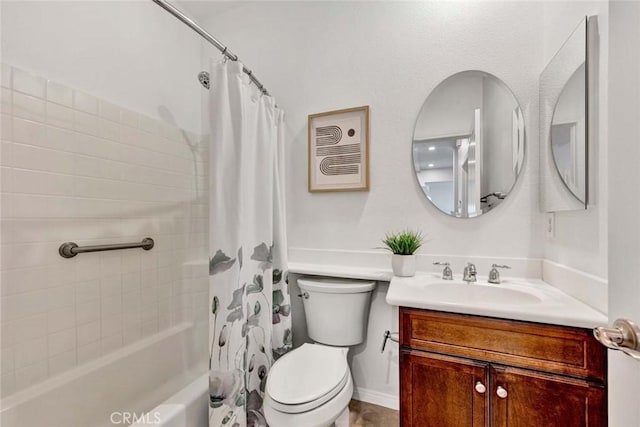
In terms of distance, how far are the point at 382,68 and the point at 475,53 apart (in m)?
0.52

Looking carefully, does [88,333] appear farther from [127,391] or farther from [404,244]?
[404,244]

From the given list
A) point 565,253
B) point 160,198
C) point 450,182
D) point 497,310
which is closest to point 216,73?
point 160,198

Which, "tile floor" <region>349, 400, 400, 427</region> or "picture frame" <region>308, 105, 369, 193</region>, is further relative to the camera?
"picture frame" <region>308, 105, 369, 193</region>

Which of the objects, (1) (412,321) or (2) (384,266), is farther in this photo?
(2) (384,266)

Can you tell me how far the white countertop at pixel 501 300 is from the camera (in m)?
0.97

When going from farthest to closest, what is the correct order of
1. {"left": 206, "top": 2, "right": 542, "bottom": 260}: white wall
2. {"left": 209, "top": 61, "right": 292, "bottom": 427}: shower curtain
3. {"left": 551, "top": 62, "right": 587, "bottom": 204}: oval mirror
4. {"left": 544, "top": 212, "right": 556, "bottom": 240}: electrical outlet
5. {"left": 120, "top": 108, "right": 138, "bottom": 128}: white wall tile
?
1. {"left": 120, "top": 108, "right": 138, "bottom": 128}: white wall tile
2. {"left": 206, "top": 2, "right": 542, "bottom": 260}: white wall
3. {"left": 544, "top": 212, "right": 556, "bottom": 240}: electrical outlet
4. {"left": 209, "top": 61, "right": 292, "bottom": 427}: shower curtain
5. {"left": 551, "top": 62, "right": 587, "bottom": 204}: oval mirror

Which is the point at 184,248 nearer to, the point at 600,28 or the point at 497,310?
the point at 497,310

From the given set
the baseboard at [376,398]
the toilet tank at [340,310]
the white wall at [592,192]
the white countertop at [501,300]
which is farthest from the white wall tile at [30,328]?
the white wall at [592,192]

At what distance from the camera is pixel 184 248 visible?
2.00 m

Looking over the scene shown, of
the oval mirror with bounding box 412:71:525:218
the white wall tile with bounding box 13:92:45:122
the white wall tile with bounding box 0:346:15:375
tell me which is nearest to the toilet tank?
the oval mirror with bounding box 412:71:525:218

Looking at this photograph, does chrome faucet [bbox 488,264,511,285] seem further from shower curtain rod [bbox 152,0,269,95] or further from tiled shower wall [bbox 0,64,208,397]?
tiled shower wall [bbox 0,64,208,397]

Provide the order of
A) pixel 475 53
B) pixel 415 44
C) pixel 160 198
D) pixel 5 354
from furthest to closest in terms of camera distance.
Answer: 1. pixel 160 198
2. pixel 415 44
3. pixel 475 53
4. pixel 5 354

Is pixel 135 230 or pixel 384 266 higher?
pixel 135 230

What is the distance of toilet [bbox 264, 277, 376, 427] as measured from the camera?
1.12 meters
